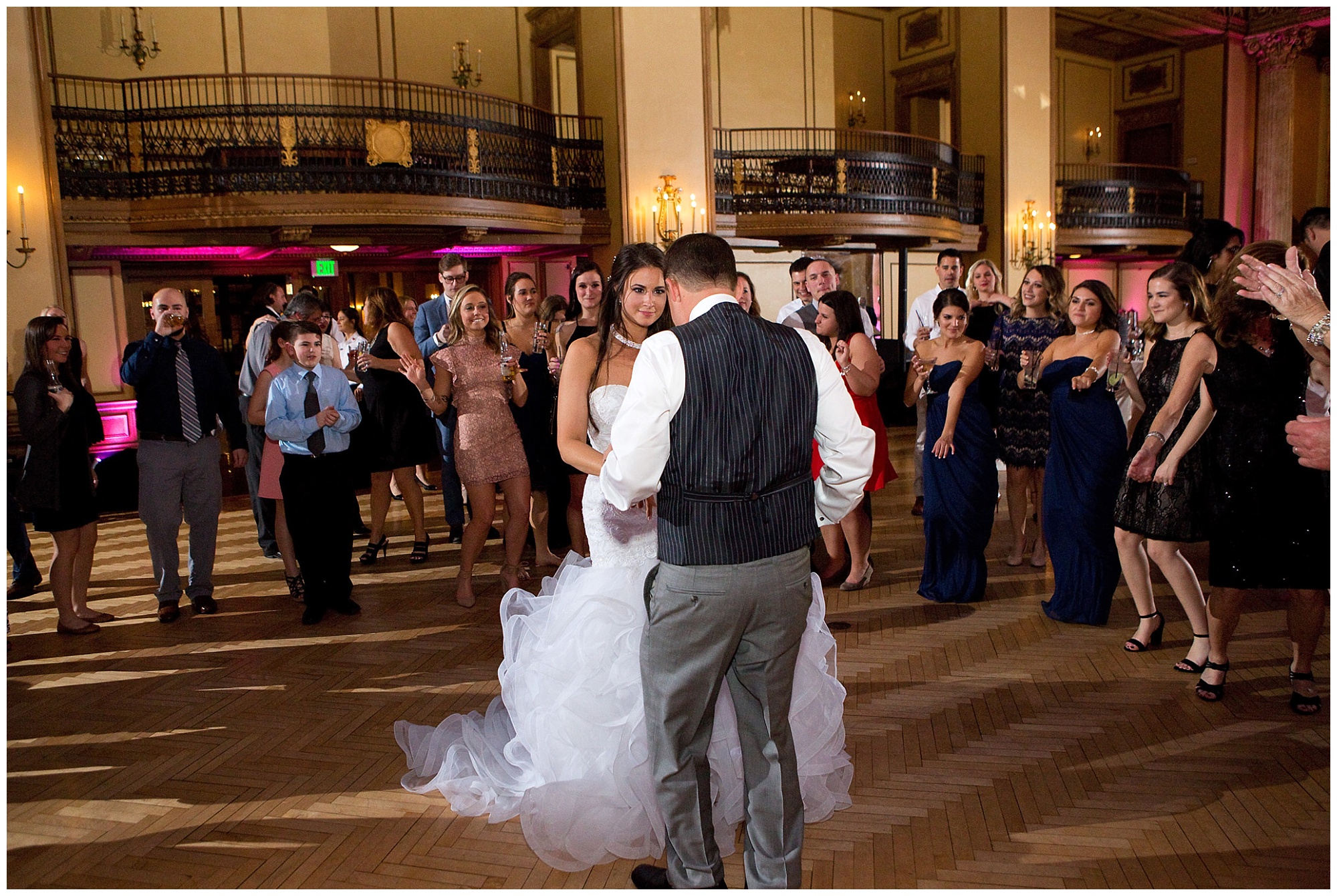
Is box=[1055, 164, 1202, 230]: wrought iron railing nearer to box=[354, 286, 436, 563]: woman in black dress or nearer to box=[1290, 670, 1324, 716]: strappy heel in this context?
box=[354, 286, 436, 563]: woman in black dress

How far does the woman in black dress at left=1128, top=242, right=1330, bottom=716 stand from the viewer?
10.2 feet

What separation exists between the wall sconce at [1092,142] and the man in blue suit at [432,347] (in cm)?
1558

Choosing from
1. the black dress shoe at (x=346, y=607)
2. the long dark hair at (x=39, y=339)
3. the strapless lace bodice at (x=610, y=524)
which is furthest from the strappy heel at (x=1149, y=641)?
the long dark hair at (x=39, y=339)

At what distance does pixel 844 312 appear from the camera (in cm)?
447

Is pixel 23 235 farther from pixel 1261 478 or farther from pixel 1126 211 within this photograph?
pixel 1126 211

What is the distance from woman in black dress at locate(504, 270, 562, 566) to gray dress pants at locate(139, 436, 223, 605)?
154 cm

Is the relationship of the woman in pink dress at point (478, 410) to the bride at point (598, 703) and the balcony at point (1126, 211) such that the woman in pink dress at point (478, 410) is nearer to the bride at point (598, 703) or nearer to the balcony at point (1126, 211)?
the bride at point (598, 703)

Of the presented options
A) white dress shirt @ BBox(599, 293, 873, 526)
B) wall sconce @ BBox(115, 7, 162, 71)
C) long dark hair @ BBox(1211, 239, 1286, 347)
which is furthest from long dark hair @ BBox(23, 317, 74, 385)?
wall sconce @ BBox(115, 7, 162, 71)

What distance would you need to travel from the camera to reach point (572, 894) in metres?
2.30

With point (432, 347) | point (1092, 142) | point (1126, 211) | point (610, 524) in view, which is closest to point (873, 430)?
point (610, 524)

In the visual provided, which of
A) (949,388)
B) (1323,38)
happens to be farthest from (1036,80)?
(949,388)

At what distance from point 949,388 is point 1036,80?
11430 mm

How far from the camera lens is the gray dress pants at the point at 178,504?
4.48m

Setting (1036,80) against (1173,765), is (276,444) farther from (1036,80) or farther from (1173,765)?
(1036,80)
